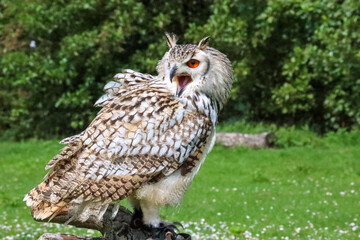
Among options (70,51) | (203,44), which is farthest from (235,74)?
(203,44)

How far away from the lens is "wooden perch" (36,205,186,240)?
5207mm

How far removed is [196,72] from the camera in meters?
5.29

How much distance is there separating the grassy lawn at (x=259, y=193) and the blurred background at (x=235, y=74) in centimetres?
6

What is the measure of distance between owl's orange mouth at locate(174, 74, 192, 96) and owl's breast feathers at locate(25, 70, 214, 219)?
86 millimetres

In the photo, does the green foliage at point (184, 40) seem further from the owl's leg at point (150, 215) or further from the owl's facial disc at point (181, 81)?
the owl's leg at point (150, 215)

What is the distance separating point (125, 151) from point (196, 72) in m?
0.81

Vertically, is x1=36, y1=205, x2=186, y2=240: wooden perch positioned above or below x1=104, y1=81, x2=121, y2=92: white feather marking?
below

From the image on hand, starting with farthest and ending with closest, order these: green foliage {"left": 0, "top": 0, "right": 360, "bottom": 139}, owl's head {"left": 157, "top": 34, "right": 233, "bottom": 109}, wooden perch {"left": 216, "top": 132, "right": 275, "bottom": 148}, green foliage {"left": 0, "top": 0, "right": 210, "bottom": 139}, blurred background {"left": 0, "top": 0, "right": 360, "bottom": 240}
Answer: green foliage {"left": 0, "top": 0, "right": 210, "bottom": 139}, green foliage {"left": 0, "top": 0, "right": 360, "bottom": 139}, wooden perch {"left": 216, "top": 132, "right": 275, "bottom": 148}, blurred background {"left": 0, "top": 0, "right": 360, "bottom": 240}, owl's head {"left": 157, "top": 34, "right": 233, "bottom": 109}

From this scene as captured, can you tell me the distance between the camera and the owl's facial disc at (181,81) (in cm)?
536

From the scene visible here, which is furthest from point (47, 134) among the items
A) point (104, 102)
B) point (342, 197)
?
point (104, 102)

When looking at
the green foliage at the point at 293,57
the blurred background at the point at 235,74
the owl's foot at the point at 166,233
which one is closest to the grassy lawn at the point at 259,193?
the blurred background at the point at 235,74

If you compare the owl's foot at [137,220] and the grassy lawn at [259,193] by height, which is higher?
the owl's foot at [137,220]

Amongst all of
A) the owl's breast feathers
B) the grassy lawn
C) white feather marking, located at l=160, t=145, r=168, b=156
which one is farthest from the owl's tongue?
the grassy lawn

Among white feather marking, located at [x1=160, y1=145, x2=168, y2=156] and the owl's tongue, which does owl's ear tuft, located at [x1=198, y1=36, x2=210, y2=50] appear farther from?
white feather marking, located at [x1=160, y1=145, x2=168, y2=156]
